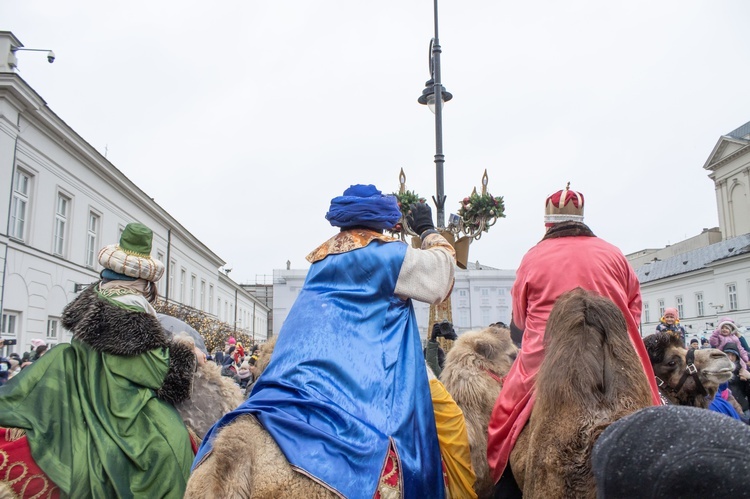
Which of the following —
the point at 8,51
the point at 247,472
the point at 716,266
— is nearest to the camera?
the point at 247,472

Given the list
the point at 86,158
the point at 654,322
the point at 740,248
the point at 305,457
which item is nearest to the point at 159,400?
the point at 305,457

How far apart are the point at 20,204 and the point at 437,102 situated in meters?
18.0

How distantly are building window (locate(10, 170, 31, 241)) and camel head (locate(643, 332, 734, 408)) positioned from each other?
20.7 m

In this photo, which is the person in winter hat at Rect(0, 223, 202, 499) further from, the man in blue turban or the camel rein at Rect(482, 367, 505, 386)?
the camel rein at Rect(482, 367, 505, 386)

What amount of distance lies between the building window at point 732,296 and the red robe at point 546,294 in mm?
44351

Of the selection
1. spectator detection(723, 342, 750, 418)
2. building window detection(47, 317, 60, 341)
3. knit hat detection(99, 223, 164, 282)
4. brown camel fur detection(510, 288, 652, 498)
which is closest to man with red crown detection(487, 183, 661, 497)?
brown camel fur detection(510, 288, 652, 498)

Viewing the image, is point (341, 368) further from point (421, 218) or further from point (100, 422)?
point (100, 422)

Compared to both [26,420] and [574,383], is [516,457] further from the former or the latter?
[26,420]

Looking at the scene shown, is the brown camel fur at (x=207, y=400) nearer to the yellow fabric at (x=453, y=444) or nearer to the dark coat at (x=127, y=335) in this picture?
the dark coat at (x=127, y=335)

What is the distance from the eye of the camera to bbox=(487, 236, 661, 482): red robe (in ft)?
9.29

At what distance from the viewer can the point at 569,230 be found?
10.3 feet

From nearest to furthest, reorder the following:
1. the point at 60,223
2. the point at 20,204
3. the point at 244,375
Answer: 1. the point at 244,375
2. the point at 20,204
3. the point at 60,223

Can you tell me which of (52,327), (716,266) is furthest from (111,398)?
(716,266)

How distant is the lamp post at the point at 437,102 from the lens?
7348 mm
